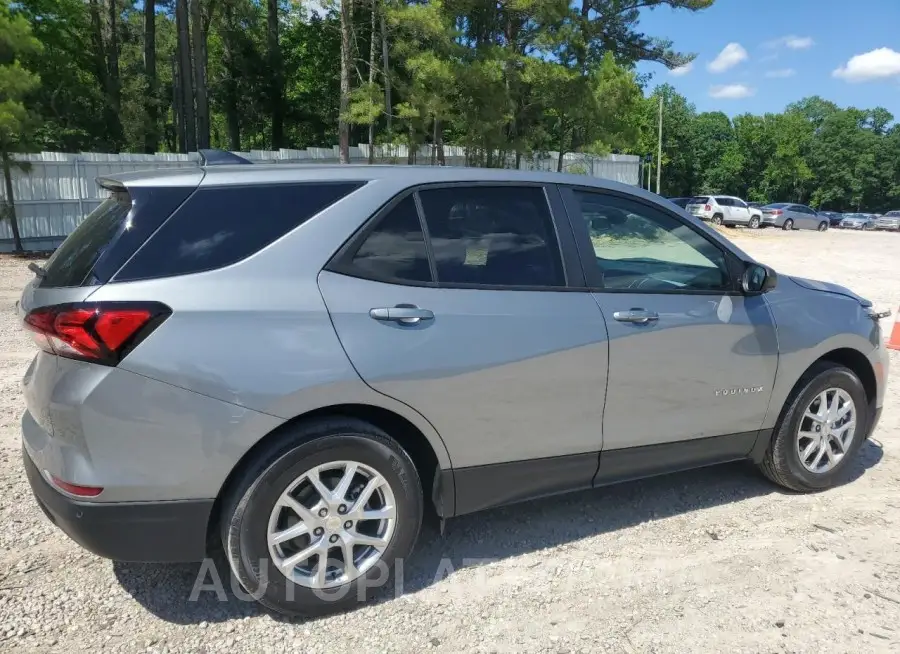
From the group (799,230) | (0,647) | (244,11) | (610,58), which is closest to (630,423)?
(0,647)

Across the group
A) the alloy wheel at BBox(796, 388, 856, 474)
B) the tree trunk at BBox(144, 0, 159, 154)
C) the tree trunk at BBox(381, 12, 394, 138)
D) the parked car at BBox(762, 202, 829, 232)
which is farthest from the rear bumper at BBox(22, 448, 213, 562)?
the parked car at BBox(762, 202, 829, 232)

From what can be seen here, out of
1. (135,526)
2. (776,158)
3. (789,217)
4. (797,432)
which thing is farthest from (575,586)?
(776,158)

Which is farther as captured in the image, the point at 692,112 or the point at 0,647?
the point at 692,112

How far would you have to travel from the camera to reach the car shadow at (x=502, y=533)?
3.01 m

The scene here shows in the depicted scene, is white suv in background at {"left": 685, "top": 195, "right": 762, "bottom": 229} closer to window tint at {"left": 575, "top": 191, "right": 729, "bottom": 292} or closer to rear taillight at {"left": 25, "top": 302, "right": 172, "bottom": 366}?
window tint at {"left": 575, "top": 191, "right": 729, "bottom": 292}

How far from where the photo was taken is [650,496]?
4.13 metres

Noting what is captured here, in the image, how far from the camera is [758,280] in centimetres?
368

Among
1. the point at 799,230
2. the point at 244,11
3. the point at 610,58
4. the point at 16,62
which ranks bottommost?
the point at 799,230

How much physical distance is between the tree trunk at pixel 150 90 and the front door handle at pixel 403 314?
97.4 feet

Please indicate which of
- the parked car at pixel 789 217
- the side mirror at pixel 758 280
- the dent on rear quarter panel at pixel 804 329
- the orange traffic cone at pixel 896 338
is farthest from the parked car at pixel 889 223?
the side mirror at pixel 758 280

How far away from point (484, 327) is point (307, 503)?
1.01 meters

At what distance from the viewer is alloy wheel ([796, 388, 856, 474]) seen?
4.07m

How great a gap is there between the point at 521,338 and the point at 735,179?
72.8 m

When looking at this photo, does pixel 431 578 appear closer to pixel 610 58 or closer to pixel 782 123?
pixel 610 58
